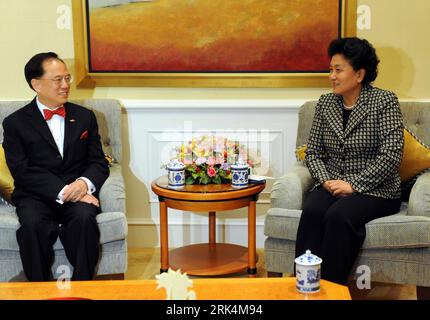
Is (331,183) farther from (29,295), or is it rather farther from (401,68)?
(29,295)

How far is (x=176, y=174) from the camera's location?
144 inches

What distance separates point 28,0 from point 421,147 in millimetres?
2430

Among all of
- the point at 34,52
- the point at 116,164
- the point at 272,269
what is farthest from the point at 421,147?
the point at 34,52

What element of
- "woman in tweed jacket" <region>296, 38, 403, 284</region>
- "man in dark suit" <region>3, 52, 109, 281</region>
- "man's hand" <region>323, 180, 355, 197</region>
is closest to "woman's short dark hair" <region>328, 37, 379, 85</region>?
"woman in tweed jacket" <region>296, 38, 403, 284</region>

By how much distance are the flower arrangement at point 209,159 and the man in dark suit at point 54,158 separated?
0.44 meters

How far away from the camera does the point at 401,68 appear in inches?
164

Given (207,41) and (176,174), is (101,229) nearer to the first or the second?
(176,174)

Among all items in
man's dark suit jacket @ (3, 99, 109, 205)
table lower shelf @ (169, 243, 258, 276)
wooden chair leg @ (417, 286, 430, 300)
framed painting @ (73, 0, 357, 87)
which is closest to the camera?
wooden chair leg @ (417, 286, 430, 300)

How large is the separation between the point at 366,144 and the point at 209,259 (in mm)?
1120

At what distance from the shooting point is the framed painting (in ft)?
13.5

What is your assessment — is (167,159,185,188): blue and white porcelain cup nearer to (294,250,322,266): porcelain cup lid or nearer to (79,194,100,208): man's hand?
(79,194,100,208): man's hand

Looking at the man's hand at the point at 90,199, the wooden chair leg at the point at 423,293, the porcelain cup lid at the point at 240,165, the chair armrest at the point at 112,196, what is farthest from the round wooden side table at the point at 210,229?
the wooden chair leg at the point at 423,293

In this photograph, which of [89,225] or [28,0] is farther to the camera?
[28,0]

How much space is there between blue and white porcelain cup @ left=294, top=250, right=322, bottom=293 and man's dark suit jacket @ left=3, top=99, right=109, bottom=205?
1420 mm
